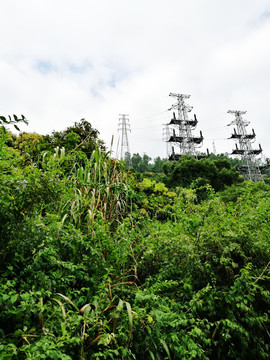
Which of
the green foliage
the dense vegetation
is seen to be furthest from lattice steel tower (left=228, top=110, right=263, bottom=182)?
the dense vegetation

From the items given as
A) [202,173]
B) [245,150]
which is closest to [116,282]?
[202,173]

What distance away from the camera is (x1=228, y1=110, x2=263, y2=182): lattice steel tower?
121ft

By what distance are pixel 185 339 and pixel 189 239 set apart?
2.73ft

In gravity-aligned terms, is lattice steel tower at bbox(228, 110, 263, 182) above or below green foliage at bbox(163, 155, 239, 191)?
above

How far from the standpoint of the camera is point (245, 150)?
38969 mm

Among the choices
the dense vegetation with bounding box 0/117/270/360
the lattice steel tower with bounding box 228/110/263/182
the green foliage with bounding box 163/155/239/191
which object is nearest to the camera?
the dense vegetation with bounding box 0/117/270/360

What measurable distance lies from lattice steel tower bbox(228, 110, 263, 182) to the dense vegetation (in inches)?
1443

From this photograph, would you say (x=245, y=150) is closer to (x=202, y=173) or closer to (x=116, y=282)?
(x=202, y=173)

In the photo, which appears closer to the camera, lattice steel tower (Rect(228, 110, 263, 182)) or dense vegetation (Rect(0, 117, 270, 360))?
dense vegetation (Rect(0, 117, 270, 360))

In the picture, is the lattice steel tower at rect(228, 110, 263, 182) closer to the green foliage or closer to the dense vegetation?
the green foliage

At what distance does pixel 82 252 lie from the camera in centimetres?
201

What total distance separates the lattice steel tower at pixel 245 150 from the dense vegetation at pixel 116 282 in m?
36.6

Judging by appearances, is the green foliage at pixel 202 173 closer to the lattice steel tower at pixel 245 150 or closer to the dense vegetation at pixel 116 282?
the lattice steel tower at pixel 245 150

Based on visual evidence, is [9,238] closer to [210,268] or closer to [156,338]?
[156,338]
